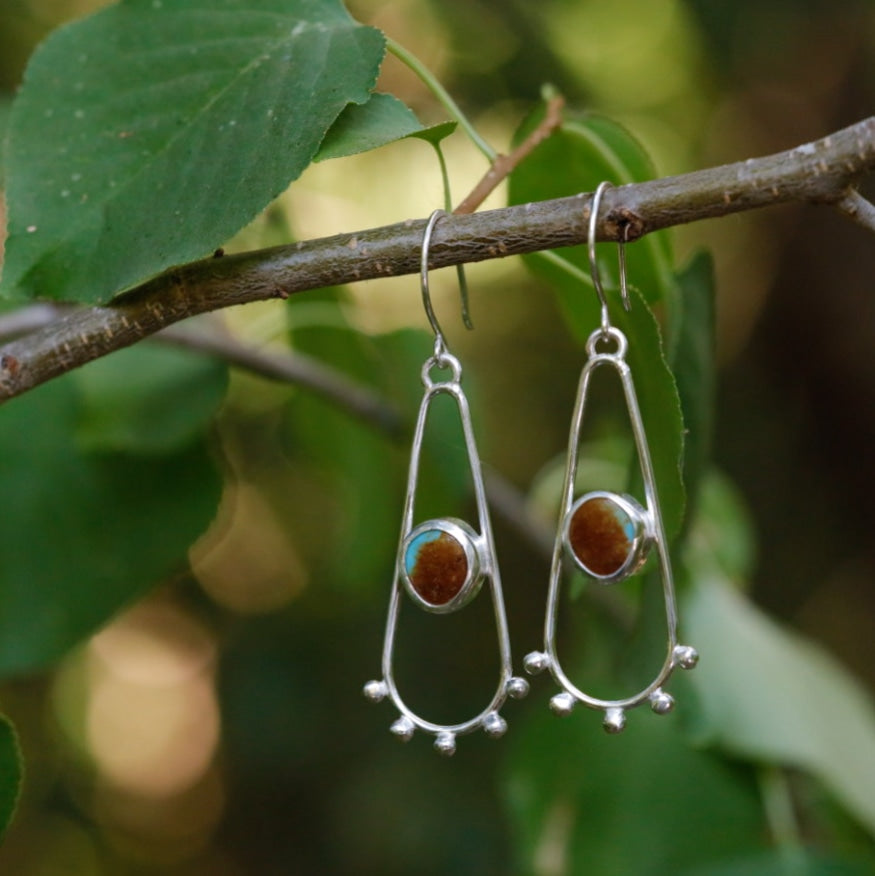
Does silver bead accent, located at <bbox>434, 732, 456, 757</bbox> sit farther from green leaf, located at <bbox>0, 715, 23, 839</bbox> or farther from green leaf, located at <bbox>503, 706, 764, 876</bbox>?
green leaf, located at <bbox>503, 706, 764, 876</bbox>

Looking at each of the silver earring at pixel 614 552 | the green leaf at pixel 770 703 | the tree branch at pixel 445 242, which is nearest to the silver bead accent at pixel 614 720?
the silver earring at pixel 614 552

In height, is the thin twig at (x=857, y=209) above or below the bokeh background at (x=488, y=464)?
above

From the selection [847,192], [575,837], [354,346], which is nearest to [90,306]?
[847,192]

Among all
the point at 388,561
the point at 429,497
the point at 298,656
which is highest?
the point at 429,497

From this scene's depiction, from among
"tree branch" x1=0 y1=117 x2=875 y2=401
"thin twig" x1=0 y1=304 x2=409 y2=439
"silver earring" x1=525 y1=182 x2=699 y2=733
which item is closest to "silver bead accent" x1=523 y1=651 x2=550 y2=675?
"silver earring" x1=525 y1=182 x2=699 y2=733

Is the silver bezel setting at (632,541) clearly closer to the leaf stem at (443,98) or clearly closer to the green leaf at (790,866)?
the leaf stem at (443,98)

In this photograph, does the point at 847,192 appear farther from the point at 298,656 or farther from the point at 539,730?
the point at 298,656
